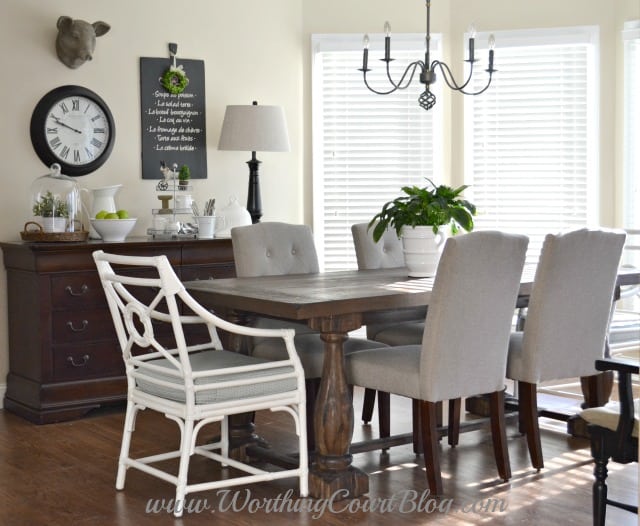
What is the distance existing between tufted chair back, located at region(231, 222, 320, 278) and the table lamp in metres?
1.04

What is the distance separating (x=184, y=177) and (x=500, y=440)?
8.68 feet

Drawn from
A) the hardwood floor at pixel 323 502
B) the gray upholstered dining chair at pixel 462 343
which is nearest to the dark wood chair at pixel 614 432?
the hardwood floor at pixel 323 502

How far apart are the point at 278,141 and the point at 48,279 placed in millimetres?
1586

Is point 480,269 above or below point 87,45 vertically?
below

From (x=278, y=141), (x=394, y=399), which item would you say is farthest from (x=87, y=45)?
(x=394, y=399)

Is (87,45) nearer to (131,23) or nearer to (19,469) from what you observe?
(131,23)

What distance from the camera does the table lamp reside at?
5.61 m

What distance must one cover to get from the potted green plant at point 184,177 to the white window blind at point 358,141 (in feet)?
3.25

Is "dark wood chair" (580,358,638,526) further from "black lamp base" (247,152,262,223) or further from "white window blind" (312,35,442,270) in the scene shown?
"white window blind" (312,35,442,270)

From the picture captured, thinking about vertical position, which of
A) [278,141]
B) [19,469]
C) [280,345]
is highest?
[278,141]

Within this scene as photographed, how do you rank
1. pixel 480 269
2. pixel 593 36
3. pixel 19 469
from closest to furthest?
pixel 480 269 → pixel 19 469 → pixel 593 36

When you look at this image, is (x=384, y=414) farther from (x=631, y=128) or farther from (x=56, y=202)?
(x=631, y=128)

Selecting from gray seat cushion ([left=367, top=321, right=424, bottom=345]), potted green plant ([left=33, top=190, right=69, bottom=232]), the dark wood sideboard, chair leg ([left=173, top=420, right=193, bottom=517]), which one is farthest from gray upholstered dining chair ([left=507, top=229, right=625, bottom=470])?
potted green plant ([left=33, top=190, right=69, bottom=232])

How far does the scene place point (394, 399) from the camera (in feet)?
17.7
